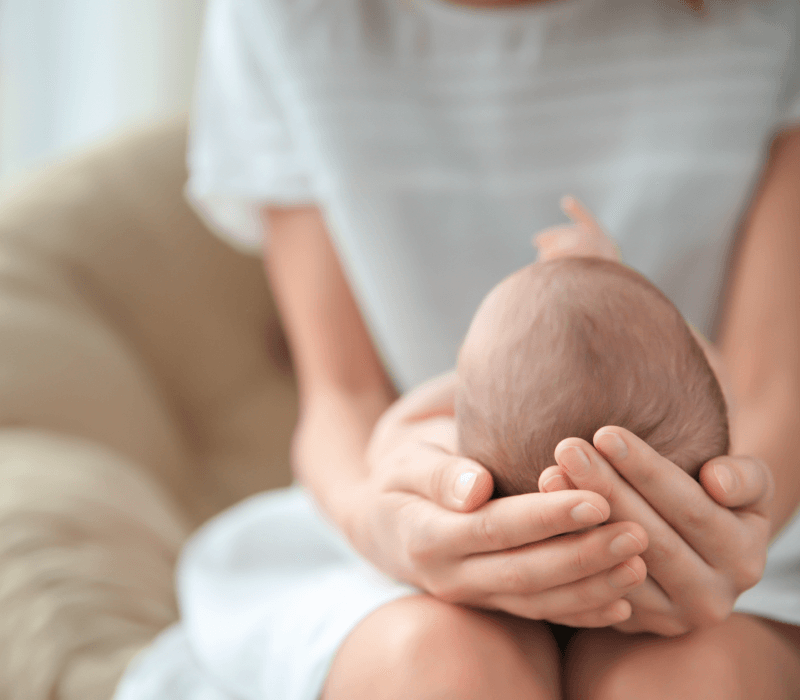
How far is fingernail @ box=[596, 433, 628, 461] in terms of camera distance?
12.3 inches

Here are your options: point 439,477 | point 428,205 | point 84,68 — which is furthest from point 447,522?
point 84,68

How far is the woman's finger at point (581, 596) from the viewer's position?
328mm

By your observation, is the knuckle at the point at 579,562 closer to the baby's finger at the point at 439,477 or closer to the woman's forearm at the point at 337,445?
the baby's finger at the point at 439,477

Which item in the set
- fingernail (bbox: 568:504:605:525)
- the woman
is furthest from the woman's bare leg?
fingernail (bbox: 568:504:605:525)

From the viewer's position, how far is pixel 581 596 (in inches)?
13.6

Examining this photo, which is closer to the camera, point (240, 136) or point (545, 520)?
point (545, 520)

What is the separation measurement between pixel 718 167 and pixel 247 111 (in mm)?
417

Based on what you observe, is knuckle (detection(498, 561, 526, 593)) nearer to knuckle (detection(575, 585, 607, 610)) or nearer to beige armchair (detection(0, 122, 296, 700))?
knuckle (detection(575, 585, 607, 610))

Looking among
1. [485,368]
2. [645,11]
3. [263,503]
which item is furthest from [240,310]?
[485,368]

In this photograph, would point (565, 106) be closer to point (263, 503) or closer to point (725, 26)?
point (725, 26)

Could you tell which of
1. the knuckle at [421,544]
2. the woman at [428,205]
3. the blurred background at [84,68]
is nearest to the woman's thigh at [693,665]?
the woman at [428,205]

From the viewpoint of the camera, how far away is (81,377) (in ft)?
2.71

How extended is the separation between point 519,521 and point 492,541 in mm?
28

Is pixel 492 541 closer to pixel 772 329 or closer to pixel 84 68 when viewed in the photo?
pixel 772 329
